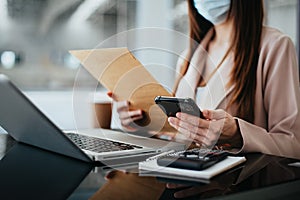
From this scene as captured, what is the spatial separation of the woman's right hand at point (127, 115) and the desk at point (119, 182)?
436 mm

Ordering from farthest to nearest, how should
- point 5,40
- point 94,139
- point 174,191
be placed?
point 5,40 → point 94,139 → point 174,191

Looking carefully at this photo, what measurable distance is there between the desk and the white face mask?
2.43ft

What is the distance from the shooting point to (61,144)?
79cm

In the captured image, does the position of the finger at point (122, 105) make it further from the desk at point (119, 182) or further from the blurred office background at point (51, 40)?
the blurred office background at point (51, 40)

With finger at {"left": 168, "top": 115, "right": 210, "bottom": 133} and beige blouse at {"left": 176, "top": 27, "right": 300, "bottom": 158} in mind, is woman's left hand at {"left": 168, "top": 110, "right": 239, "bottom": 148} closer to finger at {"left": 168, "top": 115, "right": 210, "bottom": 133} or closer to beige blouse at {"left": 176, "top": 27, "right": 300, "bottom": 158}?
finger at {"left": 168, "top": 115, "right": 210, "bottom": 133}

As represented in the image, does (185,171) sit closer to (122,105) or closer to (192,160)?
(192,160)

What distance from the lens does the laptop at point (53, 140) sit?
0.73 metres

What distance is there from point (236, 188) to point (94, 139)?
0.49 metres

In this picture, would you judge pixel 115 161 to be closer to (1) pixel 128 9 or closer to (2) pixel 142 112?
(2) pixel 142 112

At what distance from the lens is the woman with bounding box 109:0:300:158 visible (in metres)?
1.09

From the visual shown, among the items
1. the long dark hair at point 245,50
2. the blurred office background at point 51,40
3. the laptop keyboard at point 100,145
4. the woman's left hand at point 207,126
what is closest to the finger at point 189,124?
the woman's left hand at point 207,126

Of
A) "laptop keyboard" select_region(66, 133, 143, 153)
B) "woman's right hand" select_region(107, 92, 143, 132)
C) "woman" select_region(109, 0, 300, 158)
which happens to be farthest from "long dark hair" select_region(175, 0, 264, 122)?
"laptop keyboard" select_region(66, 133, 143, 153)

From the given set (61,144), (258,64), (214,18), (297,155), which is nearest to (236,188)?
(61,144)

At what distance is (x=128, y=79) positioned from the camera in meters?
1.03
